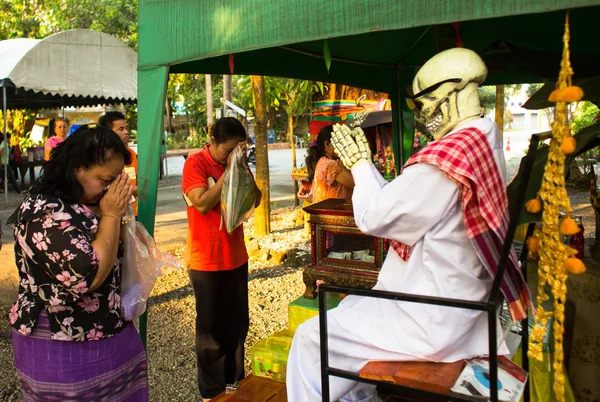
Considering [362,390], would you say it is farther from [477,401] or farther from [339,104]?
[339,104]

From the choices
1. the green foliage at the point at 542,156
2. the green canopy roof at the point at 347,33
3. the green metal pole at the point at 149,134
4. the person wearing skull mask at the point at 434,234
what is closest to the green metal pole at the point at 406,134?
the green canopy roof at the point at 347,33

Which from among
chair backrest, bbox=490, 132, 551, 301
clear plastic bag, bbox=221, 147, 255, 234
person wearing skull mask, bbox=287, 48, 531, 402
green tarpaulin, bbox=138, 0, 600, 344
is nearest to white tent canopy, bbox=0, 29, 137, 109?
green tarpaulin, bbox=138, 0, 600, 344

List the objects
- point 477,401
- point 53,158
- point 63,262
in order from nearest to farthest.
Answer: point 477,401
point 63,262
point 53,158

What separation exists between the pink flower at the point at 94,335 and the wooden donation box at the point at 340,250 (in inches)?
55.3

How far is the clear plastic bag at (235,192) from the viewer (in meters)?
3.13

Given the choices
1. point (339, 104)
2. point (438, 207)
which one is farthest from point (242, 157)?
point (339, 104)

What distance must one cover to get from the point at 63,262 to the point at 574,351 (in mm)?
2673

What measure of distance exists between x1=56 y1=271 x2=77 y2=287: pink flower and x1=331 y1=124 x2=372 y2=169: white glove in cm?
116

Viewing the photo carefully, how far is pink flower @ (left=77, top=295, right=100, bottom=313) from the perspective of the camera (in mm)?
2123

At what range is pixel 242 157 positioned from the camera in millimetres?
3256

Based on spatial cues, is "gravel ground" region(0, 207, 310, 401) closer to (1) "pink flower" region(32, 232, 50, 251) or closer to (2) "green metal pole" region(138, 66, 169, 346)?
(2) "green metal pole" region(138, 66, 169, 346)

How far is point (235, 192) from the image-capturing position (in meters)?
3.14

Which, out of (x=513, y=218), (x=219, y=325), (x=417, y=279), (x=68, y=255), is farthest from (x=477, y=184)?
(x=219, y=325)

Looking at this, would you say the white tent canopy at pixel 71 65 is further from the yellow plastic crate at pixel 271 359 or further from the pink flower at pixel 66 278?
the pink flower at pixel 66 278
